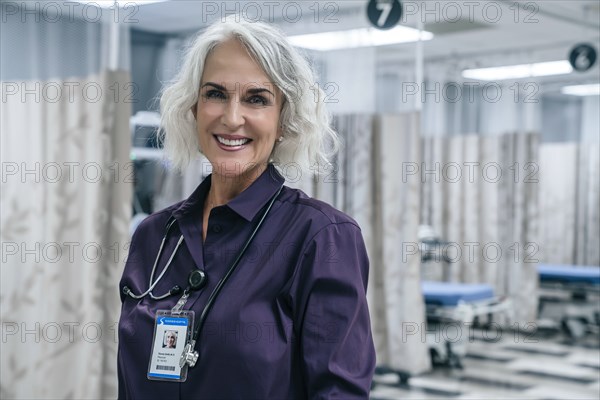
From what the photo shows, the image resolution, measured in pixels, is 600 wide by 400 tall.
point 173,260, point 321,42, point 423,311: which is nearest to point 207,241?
point 173,260

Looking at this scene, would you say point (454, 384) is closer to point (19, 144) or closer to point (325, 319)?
point (19, 144)

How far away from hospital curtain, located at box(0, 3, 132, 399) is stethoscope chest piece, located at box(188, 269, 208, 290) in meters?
2.36

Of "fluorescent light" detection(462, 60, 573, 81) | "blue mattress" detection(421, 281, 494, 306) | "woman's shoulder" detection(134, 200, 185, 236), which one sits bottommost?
"blue mattress" detection(421, 281, 494, 306)

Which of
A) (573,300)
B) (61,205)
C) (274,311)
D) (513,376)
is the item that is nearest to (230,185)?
(274,311)

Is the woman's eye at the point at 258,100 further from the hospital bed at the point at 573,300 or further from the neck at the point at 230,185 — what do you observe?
the hospital bed at the point at 573,300

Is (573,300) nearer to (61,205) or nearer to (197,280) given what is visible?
(61,205)

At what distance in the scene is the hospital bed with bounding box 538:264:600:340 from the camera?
7.26m

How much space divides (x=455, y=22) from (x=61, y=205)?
14.1 feet

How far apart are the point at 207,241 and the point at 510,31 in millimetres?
6254

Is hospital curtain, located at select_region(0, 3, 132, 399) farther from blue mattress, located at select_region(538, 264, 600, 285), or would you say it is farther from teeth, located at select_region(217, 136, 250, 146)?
blue mattress, located at select_region(538, 264, 600, 285)

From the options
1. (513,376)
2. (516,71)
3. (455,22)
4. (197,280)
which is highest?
(455,22)

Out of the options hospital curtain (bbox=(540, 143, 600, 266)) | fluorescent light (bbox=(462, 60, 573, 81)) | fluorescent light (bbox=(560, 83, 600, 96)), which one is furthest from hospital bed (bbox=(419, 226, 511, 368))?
fluorescent light (bbox=(560, 83, 600, 96))

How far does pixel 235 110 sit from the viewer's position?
1430mm

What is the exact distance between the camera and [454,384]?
547cm
